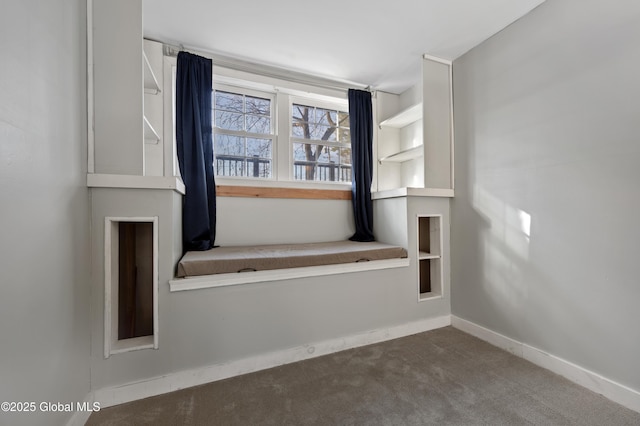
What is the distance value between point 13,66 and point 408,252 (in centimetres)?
243

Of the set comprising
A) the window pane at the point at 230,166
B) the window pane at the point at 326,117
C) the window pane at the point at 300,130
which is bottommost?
the window pane at the point at 230,166

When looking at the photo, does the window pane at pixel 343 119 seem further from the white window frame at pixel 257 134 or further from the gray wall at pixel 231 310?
the gray wall at pixel 231 310

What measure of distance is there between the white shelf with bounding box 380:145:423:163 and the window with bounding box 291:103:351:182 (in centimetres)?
46

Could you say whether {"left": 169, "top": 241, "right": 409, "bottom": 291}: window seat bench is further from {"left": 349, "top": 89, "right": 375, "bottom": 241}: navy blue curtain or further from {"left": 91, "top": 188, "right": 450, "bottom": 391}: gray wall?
{"left": 349, "top": 89, "right": 375, "bottom": 241}: navy blue curtain

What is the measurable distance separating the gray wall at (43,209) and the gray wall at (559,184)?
8.78ft

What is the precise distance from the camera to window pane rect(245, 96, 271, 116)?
2.63 meters

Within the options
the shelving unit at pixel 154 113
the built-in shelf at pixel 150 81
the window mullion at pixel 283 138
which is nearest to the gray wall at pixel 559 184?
the window mullion at pixel 283 138

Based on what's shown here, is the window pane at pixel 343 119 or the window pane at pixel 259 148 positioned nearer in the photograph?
the window pane at pixel 259 148

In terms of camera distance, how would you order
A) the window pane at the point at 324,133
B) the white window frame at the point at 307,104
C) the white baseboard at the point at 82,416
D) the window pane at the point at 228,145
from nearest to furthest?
the white baseboard at the point at 82,416 < the window pane at the point at 228,145 < the white window frame at the point at 307,104 < the window pane at the point at 324,133

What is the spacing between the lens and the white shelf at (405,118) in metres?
2.61

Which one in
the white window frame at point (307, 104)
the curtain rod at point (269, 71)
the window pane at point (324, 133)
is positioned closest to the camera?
the curtain rod at point (269, 71)

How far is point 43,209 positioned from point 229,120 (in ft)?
5.84

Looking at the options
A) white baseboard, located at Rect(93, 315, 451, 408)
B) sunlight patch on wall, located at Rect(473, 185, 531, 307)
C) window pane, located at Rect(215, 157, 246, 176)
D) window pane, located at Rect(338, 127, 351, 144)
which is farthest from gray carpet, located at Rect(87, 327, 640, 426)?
window pane, located at Rect(338, 127, 351, 144)

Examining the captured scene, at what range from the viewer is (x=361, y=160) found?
2801mm
